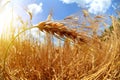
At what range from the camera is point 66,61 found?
301 centimetres

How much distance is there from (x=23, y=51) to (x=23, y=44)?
0.34ft

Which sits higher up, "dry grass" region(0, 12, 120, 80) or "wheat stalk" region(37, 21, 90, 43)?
"wheat stalk" region(37, 21, 90, 43)

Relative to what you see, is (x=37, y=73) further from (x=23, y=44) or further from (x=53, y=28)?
(x=53, y=28)

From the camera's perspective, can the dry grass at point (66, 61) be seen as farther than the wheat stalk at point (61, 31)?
Yes

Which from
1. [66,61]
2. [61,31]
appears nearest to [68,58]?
[66,61]

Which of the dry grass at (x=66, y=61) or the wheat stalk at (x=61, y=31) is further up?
the wheat stalk at (x=61, y=31)

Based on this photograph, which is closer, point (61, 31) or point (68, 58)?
point (61, 31)

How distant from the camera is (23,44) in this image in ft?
11.0

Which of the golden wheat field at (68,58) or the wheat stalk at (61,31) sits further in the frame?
the golden wheat field at (68,58)

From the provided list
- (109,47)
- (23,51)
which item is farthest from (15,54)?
Result: (109,47)

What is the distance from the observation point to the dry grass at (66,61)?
112 inches

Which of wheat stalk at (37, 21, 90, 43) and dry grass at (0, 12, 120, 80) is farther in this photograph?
dry grass at (0, 12, 120, 80)

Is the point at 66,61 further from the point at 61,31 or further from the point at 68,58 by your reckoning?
the point at 61,31

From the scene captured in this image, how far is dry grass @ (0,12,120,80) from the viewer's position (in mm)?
2855
